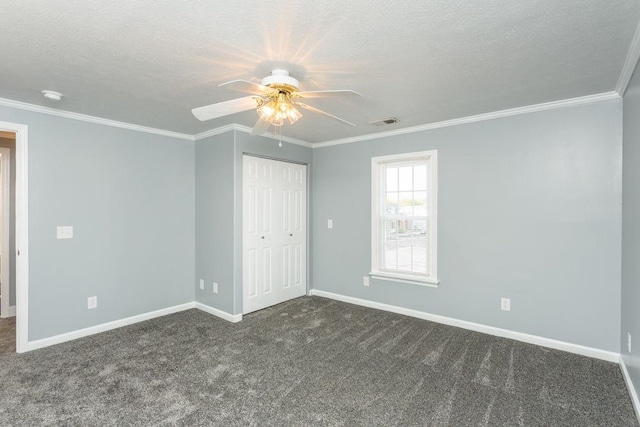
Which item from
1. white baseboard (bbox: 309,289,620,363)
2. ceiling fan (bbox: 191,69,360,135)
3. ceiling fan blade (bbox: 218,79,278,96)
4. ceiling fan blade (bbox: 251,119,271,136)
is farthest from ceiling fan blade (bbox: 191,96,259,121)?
white baseboard (bbox: 309,289,620,363)

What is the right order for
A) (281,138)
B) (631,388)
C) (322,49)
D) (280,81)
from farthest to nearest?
1. (281,138)
2. (631,388)
3. (280,81)
4. (322,49)

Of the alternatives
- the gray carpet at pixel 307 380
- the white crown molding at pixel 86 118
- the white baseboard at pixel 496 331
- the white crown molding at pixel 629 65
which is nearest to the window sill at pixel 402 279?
the white baseboard at pixel 496 331

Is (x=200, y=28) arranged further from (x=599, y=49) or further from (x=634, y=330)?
(x=634, y=330)

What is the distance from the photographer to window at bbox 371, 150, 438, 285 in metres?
3.86

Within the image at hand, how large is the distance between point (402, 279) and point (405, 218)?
758 millimetres

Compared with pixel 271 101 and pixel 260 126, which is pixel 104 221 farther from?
pixel 271 101

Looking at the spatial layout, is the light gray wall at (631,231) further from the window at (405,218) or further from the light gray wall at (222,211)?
the light gray wall at (222,211)

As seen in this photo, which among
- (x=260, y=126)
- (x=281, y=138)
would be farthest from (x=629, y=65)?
(x=281, y=138)

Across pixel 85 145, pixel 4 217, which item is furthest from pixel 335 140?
pixel 4 217

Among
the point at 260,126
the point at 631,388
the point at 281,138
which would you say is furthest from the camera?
the point at 281,138

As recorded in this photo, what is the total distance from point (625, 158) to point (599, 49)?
1113 millimetres

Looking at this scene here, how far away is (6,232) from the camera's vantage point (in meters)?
3.96

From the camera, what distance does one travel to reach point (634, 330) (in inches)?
89.0

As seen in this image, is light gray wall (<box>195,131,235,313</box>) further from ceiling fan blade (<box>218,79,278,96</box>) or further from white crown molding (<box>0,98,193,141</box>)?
ceiling fan blade (<box>218,79,278,96</box>)
